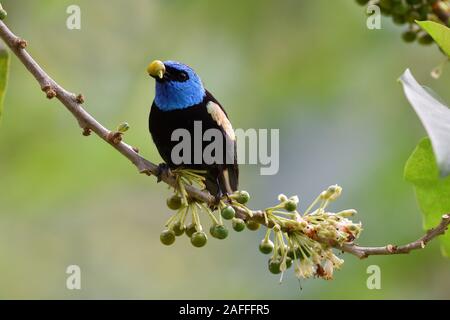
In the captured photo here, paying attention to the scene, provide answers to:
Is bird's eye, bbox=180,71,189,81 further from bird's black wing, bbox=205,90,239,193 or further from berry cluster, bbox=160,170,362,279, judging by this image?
berry cluster, bbox=160,170,362,279

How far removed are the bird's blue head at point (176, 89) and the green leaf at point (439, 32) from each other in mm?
1401

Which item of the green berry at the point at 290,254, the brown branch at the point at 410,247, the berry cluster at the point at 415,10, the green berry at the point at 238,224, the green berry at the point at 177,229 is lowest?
the brown branch at the point at 410,247

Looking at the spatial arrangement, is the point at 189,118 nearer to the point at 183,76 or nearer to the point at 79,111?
the point at 183,76

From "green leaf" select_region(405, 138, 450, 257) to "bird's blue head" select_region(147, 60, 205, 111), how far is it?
1316 millimetres

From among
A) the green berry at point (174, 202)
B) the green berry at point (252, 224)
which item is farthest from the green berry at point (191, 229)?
the green berry at point (252, 224)

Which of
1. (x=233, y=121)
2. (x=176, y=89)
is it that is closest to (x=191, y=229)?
(x=176, y=89)

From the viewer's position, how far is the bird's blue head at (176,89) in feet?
12.1

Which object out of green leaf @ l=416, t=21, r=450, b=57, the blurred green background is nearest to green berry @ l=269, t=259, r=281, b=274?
green leaf @ l=416, t=21, r=450, b=57

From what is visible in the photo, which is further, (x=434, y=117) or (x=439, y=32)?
(x=439, y=32)

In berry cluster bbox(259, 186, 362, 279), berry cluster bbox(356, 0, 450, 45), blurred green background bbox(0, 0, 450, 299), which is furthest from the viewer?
blurred green background bbox(0, 0, 450, 299)

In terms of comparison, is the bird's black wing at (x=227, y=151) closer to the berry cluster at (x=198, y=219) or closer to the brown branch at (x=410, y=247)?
the berry cluster at (x=198, y=219)

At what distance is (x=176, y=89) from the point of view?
372cm

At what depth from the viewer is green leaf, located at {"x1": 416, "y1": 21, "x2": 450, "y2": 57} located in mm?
2498

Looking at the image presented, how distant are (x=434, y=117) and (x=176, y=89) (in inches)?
71.7
